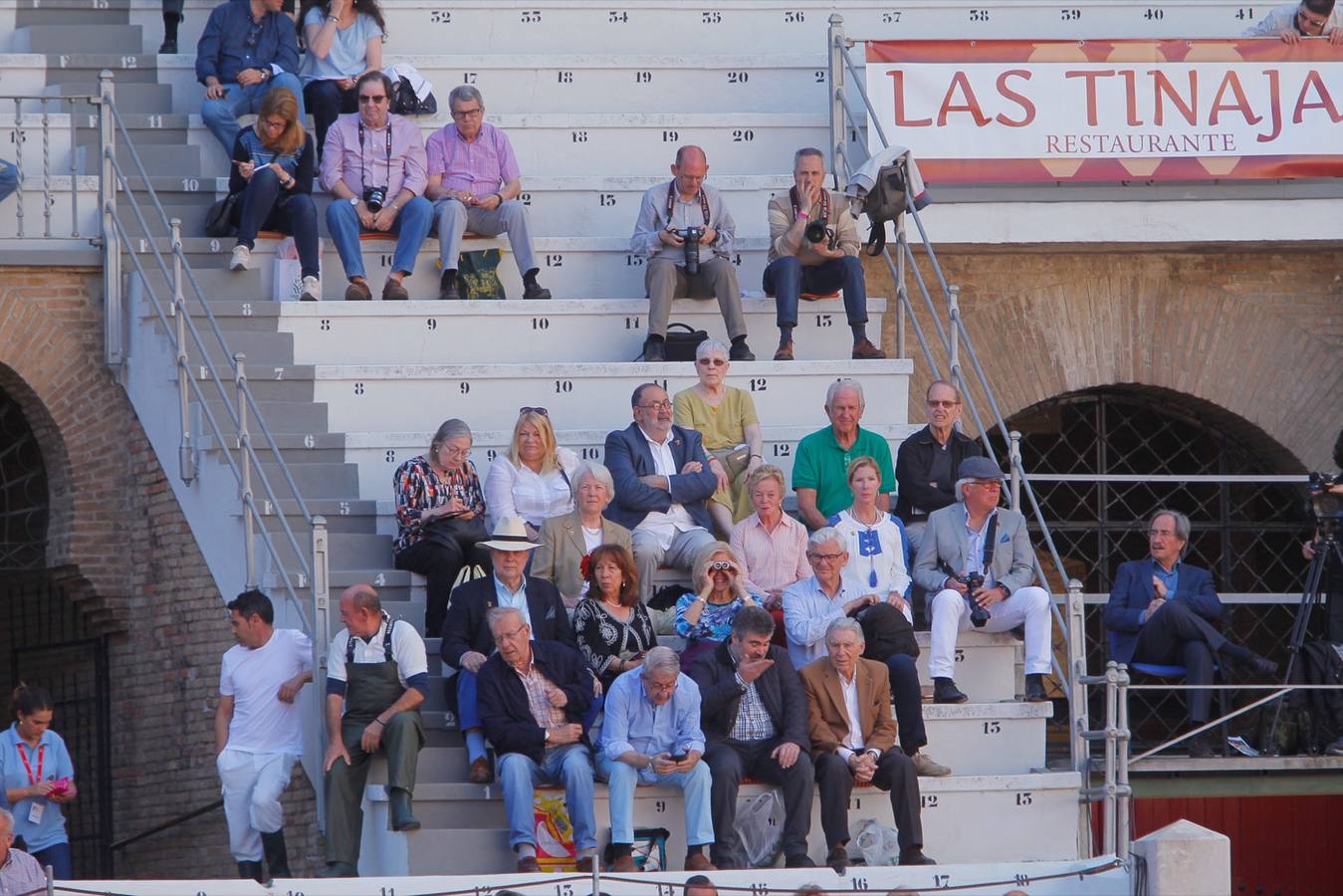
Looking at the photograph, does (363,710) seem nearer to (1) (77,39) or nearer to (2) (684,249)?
(2) (684,249)

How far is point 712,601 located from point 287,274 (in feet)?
12.9

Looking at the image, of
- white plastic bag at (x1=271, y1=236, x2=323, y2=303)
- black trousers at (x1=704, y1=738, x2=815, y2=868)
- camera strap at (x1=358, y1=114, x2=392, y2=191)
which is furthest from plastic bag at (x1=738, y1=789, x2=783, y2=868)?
camera strap at (x1=358, y1=114, x2=392, y2=191)

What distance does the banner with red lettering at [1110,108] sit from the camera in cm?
1510

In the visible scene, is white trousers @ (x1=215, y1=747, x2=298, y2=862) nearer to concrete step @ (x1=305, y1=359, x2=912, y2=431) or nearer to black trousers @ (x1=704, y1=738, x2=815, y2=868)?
black trousers @ (x1=704, y1=738, x2=815, y2=868)

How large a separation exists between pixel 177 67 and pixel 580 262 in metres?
3.12

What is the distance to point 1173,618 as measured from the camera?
1226 cm

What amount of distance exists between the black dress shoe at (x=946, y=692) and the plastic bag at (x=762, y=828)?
3.80 ft

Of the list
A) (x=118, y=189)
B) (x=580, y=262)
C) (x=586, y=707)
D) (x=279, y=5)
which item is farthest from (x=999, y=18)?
(x=586, y=707)

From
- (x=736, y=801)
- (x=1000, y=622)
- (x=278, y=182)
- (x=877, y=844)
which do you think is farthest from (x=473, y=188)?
(x=877, y=844)

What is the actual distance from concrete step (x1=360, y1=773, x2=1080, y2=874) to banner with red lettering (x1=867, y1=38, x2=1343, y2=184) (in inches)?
193

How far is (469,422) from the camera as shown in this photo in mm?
13602

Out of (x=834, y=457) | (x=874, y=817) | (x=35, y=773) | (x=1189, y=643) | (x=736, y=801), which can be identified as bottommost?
(x=874, y=817)

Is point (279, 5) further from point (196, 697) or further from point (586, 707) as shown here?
point (586, 707)

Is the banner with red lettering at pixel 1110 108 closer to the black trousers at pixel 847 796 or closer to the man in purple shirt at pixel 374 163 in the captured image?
the man in purple shirt at pixel 374 163
